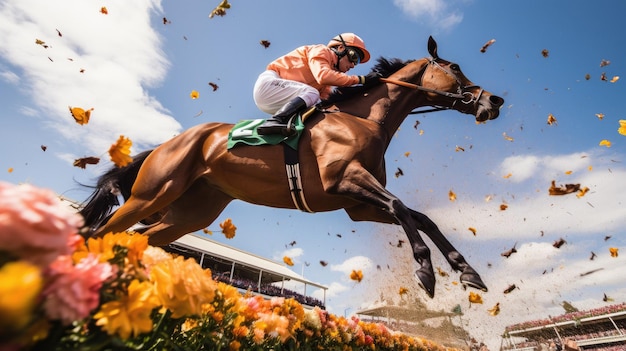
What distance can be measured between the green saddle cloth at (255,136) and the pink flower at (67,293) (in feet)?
8.33

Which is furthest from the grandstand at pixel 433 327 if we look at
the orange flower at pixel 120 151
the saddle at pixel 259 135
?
the orange flower at pixel 120 151

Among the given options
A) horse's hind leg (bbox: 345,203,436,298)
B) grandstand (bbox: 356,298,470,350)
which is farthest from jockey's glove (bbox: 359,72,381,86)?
grandstand (bbox: 356,298,470,350)

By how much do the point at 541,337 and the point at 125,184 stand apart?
2911 centimetres

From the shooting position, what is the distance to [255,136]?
3.23 metres

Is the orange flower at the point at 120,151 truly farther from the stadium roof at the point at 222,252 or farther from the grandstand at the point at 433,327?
the stadium roof at the point at 222,252

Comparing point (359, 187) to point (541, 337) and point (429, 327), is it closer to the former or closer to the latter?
point (429, 327)

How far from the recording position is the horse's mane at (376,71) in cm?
369

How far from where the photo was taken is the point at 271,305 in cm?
250

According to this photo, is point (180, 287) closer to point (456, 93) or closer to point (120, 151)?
point (120, 151)

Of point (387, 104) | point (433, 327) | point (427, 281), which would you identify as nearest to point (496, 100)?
point (387, 104)

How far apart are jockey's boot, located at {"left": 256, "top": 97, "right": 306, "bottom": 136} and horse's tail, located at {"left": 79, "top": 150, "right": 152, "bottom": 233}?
5.17 ft

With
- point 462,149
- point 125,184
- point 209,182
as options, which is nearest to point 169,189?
point 209,182

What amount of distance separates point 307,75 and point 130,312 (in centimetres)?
331

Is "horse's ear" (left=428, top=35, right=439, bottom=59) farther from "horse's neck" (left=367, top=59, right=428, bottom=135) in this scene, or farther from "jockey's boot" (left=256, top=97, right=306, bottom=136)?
"jockey's boot" (left=256, top=97, right=306, bottom=136)
